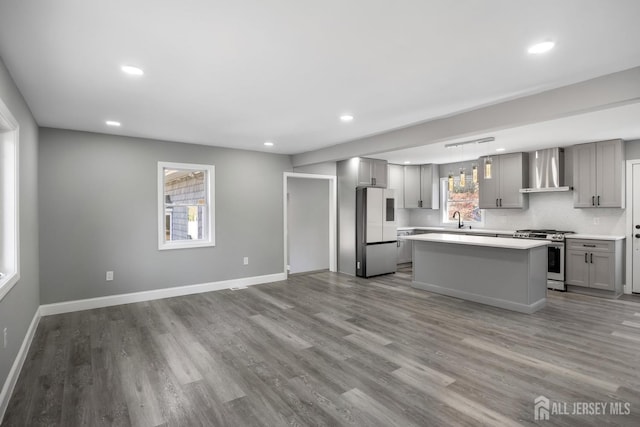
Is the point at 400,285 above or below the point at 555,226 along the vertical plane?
below

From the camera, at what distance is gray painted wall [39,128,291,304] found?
4.39 meters

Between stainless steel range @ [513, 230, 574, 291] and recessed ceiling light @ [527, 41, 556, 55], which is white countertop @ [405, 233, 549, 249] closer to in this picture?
stainless steel range @ [513, 230, 574, 291]

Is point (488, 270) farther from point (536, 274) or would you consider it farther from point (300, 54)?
point (300, 54)

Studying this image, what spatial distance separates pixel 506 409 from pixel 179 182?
205 inches

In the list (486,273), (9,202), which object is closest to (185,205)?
(9,202)

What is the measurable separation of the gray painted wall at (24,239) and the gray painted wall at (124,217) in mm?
304

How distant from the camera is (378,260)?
6680 mm

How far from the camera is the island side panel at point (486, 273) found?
4352 millimetres

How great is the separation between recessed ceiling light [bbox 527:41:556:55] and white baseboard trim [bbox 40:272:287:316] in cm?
523

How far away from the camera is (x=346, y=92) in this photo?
3133mm

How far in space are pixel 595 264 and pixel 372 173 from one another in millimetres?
4009

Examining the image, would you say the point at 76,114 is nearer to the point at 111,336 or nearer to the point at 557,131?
the point at 111,336

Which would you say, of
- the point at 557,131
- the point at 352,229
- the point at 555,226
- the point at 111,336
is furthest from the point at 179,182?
the point at 555,226

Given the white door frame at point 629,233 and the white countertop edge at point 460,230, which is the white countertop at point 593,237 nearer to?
the white door frame at point 629,233
